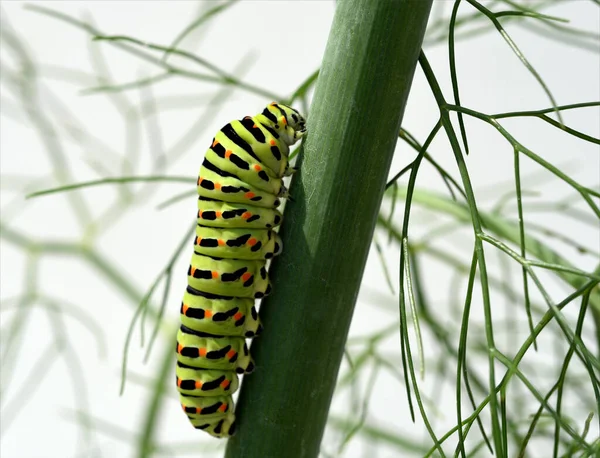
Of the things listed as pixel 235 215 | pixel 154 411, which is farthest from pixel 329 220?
pixel 154 411

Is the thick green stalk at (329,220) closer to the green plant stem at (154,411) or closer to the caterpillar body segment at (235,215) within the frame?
the caterpillar body segment at (235,215)

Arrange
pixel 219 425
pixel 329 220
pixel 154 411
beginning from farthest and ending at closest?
pixel 154 411
pixel 219 425
pixel 329 220

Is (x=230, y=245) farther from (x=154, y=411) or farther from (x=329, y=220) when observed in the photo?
(x=154, y=411)

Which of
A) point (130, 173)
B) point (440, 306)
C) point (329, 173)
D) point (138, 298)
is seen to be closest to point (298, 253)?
point (329, 173)

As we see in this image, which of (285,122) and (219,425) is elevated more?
(285,122)

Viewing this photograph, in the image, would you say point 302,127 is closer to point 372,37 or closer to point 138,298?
point 372,37

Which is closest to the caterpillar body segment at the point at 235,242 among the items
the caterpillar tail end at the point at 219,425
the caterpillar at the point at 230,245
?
the caterpillar at the point at 230,245

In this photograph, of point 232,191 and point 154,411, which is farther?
point 154,411

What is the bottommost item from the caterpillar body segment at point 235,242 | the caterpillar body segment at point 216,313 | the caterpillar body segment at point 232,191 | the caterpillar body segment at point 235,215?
the caterpillar body segment at point 216,313
